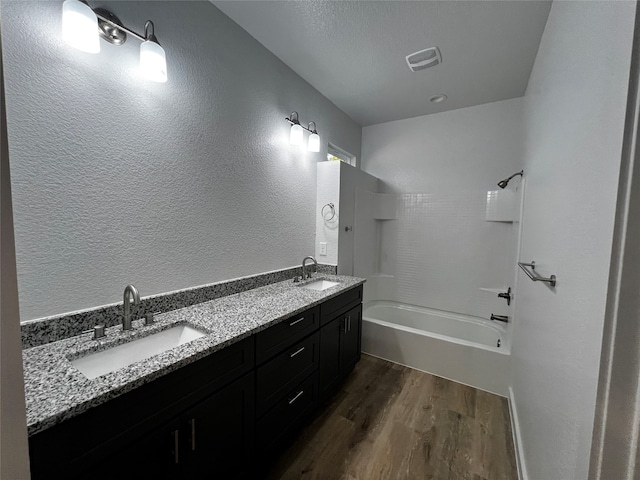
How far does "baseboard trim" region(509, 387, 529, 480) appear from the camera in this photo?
1.40 m

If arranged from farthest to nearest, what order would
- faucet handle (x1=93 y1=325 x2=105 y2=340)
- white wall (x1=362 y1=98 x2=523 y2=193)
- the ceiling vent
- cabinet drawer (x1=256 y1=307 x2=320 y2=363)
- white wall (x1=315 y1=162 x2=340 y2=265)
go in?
1. white wall (x1=362 y1=98 x2=523 y2=193)
2. white wall (x1=315 y1=162 x2=340 y2=265)
3. the ceiling vent
4. cabinet drawer (x1=256 y1=307 x2=320 y2=363)
5. faucet handle (x1=93 y1=325 x2=105 y2=340)

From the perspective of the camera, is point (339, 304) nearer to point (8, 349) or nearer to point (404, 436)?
point (404, 436)

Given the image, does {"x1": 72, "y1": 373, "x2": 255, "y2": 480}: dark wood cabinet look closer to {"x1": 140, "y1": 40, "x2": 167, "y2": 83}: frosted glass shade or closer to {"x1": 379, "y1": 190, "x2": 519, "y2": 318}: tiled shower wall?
{"x1": 140, "y1": 40, "x2": 167, "y2": 83}: frosted glass shade

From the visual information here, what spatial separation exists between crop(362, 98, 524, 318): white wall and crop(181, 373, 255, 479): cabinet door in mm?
2440

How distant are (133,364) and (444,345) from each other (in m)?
2.36

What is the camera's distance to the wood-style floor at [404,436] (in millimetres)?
1443

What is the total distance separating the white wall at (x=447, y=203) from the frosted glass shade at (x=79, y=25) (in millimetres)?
2905

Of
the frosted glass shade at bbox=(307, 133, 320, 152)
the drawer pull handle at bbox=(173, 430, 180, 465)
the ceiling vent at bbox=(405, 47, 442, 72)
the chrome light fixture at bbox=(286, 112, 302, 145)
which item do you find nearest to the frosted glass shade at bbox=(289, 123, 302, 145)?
the chrome light fixture at bbox=(286, 112, 302, 145)

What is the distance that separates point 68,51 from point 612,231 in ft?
6.24

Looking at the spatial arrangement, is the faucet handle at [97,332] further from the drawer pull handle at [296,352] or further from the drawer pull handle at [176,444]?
the drawer pull handle at [296,352]

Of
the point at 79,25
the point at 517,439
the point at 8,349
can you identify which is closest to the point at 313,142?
the point at 79,25

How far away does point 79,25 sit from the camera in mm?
971

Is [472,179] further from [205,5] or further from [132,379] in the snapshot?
[132,379]

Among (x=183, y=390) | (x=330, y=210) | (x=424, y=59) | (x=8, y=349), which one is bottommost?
(x=183, y=390)
